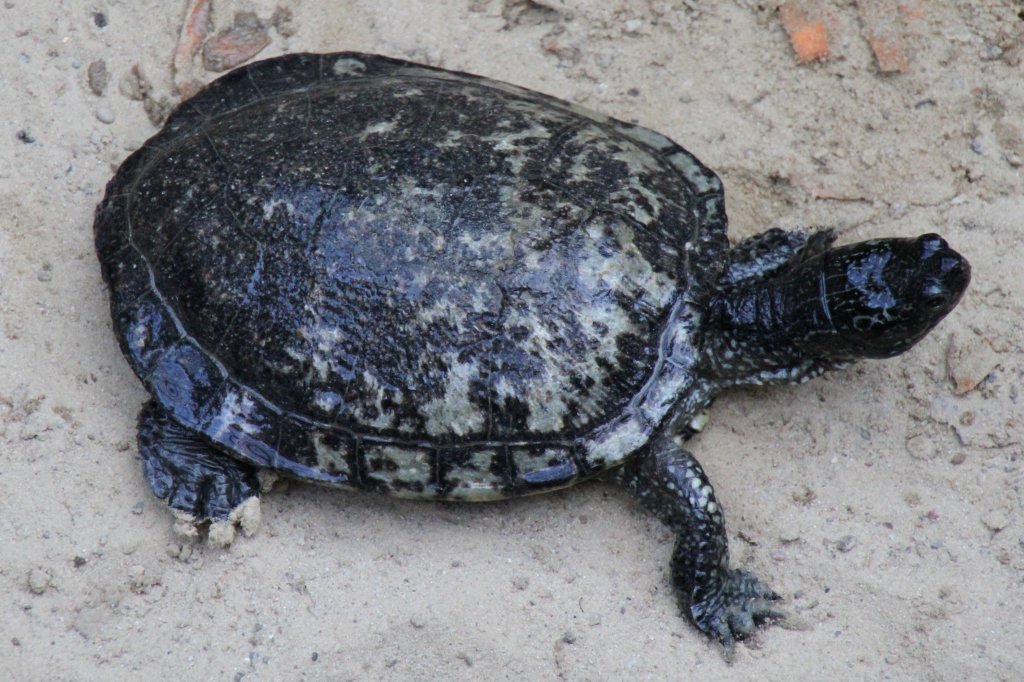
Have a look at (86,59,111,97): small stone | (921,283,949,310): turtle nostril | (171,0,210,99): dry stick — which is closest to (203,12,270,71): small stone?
(171,0,210,99): dry stick

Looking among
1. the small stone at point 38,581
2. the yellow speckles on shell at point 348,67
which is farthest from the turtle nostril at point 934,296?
the small stone at point 38,581

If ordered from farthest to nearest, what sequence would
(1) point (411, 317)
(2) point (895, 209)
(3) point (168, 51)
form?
(3) point (168, 51)
(2) point (895, 209)
(1) point (411, 317)

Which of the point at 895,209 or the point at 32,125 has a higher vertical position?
the point at 32,125

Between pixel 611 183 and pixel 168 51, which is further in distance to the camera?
pixel 168 51

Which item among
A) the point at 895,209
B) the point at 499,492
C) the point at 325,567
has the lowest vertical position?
the point at 325,567

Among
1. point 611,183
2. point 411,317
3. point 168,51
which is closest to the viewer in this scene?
point 411,317

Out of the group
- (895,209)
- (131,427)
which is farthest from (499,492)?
(895,209)

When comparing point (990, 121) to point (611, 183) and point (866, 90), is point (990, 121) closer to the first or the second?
point (866, 90)
